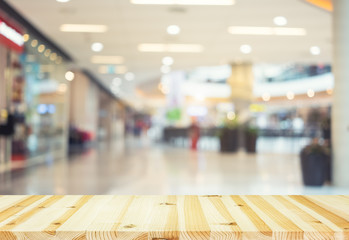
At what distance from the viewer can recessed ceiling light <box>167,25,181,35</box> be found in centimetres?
897

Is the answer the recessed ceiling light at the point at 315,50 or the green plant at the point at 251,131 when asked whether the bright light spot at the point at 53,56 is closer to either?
the green plant at the point at 251,131

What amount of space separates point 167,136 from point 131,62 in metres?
9.36

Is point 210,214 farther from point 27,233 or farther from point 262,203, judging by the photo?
point 27,233

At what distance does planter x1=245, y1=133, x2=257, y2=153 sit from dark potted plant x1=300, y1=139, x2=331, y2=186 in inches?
281

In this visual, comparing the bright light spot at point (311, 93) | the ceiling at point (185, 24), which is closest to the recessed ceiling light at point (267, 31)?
the ceiling at point (185, 24)

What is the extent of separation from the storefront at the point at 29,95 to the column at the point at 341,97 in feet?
17.6

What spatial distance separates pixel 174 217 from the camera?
53.7 inches

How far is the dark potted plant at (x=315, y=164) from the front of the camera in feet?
21.2

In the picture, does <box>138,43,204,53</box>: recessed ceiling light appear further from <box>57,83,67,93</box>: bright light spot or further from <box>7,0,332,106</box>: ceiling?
<box>57,83,67,93</box>: bright light spot

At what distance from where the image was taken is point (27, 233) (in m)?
1.18

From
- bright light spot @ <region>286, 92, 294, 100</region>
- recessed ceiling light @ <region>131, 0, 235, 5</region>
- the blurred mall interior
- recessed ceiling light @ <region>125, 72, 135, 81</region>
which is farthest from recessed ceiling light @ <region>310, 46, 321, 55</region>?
bright light spot @ <region>286, 92, 294, 100</region>

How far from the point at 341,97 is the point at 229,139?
7952 mm

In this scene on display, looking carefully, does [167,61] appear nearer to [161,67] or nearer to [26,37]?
[161,67]

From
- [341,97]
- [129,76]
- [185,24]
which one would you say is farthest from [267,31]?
[129,76]
